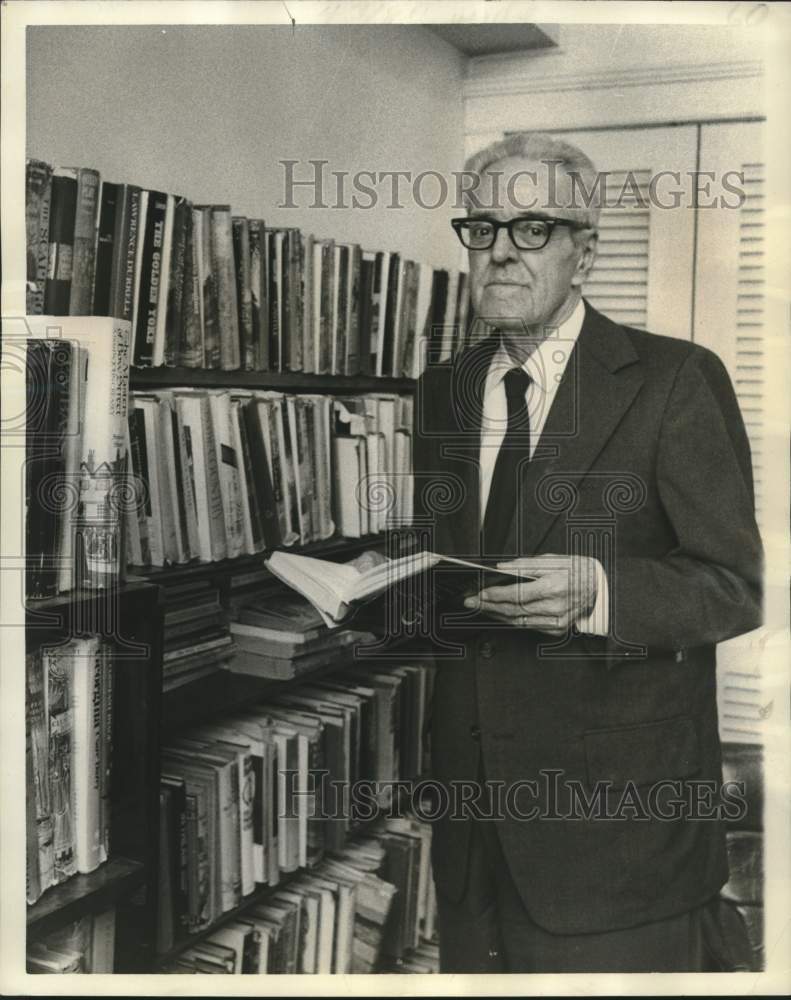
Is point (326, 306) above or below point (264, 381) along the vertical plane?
above

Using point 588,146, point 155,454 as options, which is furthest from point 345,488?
point 588,146

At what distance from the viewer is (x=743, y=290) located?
5.12 feet

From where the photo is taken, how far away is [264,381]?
1.57 metres

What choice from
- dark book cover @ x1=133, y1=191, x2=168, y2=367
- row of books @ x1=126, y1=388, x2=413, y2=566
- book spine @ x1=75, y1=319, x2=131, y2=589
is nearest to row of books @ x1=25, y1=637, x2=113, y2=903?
book spine @ x1=75, y1=319, x2=131, y2=589

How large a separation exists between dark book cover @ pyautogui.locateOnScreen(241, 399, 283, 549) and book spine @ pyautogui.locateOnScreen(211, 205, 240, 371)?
0.08m

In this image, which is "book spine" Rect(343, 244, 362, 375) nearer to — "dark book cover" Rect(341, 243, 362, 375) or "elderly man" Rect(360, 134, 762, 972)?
"dark book cover" Rect(341, 243, 362, 375)

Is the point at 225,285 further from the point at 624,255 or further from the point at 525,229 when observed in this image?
the point at 624,255

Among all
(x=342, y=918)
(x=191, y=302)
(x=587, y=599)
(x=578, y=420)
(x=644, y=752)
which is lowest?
(x=342, y=918)

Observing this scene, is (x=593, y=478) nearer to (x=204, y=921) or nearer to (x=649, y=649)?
(x=649, y=649)

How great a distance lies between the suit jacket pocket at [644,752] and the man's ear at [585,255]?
0.67 metres

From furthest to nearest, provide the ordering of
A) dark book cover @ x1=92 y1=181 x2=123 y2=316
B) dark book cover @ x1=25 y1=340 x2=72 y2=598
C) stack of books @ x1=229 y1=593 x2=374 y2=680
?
stack of books @ x1=229 y1=593 x2=374 y2=680
dark book cover @ x1=92 y1=181 x2=123 y2=316
dark book cover @ x1=25 y1=340 x2=72 y2=598

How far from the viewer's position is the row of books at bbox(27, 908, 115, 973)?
1347mm

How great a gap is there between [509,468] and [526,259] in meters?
0.31

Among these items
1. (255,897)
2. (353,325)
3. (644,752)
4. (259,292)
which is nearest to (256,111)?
(259,292)
